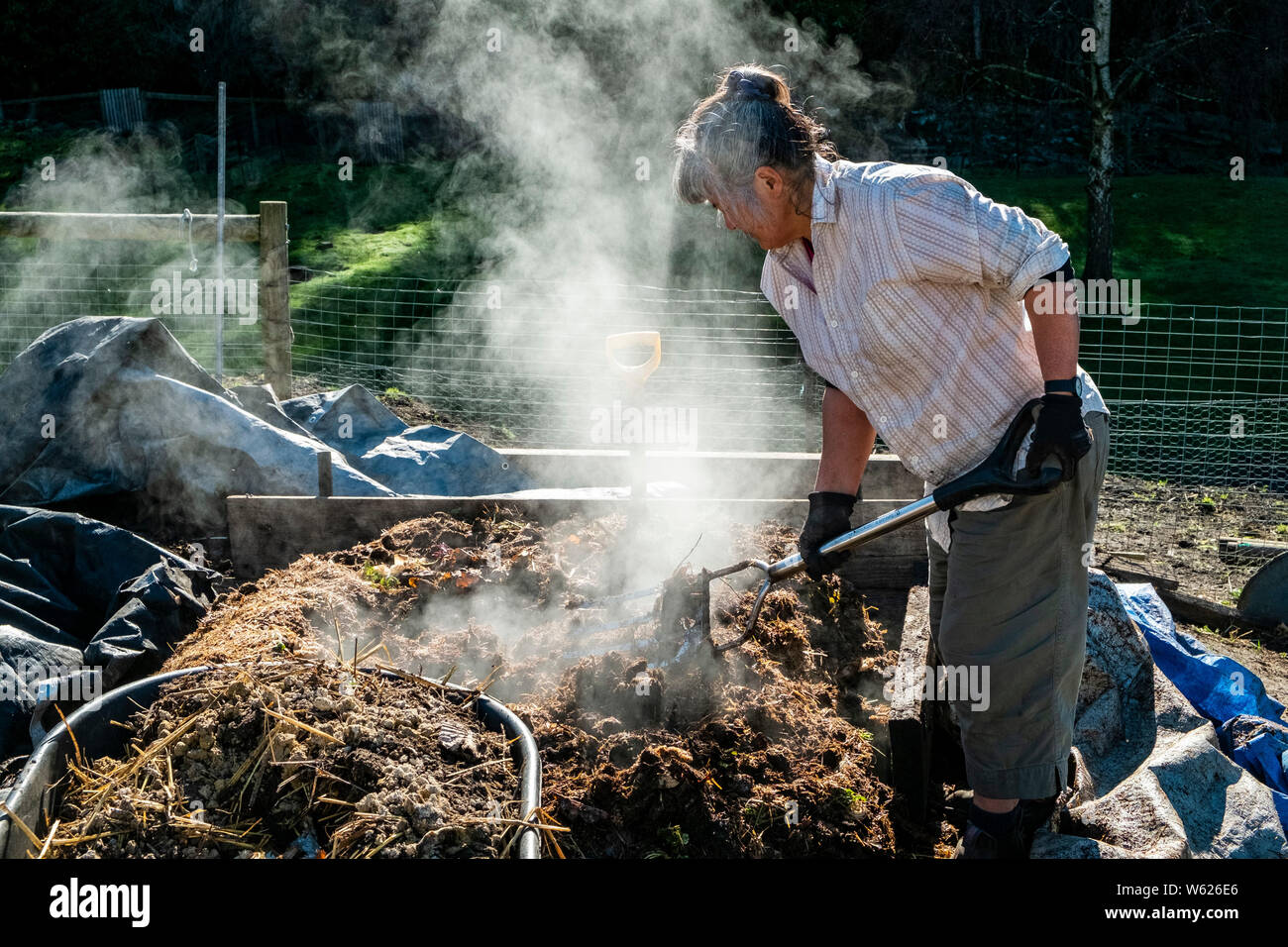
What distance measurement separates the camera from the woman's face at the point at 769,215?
2.38 meters

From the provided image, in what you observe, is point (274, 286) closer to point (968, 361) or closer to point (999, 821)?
point (968, 361)

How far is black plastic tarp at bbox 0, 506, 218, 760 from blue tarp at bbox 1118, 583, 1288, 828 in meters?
3.45

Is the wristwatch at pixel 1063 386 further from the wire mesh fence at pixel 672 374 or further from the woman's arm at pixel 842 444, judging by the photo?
the wire mesh fence at pixel 672 374

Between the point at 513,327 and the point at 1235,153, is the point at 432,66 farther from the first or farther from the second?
the point at 1235,153

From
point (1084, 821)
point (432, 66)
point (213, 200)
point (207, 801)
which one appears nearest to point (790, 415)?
point (1084, 821)

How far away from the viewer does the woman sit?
Answer: 2.32 meters

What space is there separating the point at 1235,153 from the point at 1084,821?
19.6 m

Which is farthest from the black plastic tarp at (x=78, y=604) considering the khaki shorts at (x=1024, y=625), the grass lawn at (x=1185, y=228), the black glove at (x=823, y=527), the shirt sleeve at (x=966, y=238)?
the grass lawn at (x=1185, y=228)

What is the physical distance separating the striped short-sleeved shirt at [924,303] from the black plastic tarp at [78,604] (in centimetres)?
238

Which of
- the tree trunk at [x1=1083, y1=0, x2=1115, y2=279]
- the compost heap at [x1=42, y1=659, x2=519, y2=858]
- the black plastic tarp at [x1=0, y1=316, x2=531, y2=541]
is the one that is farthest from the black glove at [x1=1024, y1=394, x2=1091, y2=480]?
the tree trunk at [x1=1083, y1=0, x2=1115, y2=279]

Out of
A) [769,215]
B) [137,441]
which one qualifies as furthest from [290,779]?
[137,441]

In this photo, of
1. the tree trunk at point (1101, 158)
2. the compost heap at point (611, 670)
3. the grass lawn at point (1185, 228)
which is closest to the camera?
the compost heap at point (611, 670)

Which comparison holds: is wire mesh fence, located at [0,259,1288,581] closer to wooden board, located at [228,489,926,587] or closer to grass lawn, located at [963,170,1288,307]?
grass lawn, located at [963,170,1288,307]

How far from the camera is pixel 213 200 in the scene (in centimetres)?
1622
